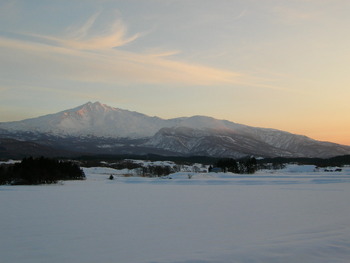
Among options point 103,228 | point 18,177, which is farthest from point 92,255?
point 18,177

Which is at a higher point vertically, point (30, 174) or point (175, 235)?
point (30, 174)

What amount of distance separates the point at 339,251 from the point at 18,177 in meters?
59.9

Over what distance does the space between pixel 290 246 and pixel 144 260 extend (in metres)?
5.17

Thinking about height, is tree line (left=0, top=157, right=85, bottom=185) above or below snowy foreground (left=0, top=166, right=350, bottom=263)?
above

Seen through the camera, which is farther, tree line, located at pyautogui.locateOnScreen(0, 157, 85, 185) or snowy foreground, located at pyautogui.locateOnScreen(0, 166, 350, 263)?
tree line, located at pyautogui.locateOnScreen(0, 157, 85, 185)

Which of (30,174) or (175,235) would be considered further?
(30,174)

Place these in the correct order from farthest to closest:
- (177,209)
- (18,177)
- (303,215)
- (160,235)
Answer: (18,177)
(177,209)
(303,215)
(160,235)

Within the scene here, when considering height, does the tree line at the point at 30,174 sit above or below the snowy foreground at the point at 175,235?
above

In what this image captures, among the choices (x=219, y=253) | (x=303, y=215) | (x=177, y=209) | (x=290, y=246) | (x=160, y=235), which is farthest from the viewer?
(x=177, y=209)

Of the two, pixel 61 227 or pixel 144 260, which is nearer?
pixel 144 260

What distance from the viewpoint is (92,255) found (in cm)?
1194

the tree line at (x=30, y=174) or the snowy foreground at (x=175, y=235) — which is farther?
the tree line at (x=30, y=174)

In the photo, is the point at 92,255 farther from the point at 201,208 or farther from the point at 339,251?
the point at 201,208

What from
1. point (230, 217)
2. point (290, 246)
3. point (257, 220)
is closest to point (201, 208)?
point (230, 217)
